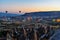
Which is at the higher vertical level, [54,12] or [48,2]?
[48,2]

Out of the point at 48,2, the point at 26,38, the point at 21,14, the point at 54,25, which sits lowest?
the point at 26,38

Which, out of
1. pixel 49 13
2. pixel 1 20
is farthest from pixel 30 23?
pixel 1 20

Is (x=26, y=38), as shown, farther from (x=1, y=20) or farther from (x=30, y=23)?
(x=1, y=20)

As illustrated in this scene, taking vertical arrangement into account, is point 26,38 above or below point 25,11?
below

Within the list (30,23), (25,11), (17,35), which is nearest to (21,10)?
(25,11)

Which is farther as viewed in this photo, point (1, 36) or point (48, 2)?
point (48, 2)

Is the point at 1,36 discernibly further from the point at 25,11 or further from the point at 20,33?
the point at 25,11

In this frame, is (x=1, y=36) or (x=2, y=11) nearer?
(x=1, y=36)

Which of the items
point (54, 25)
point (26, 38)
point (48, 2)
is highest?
point (48, 2)
